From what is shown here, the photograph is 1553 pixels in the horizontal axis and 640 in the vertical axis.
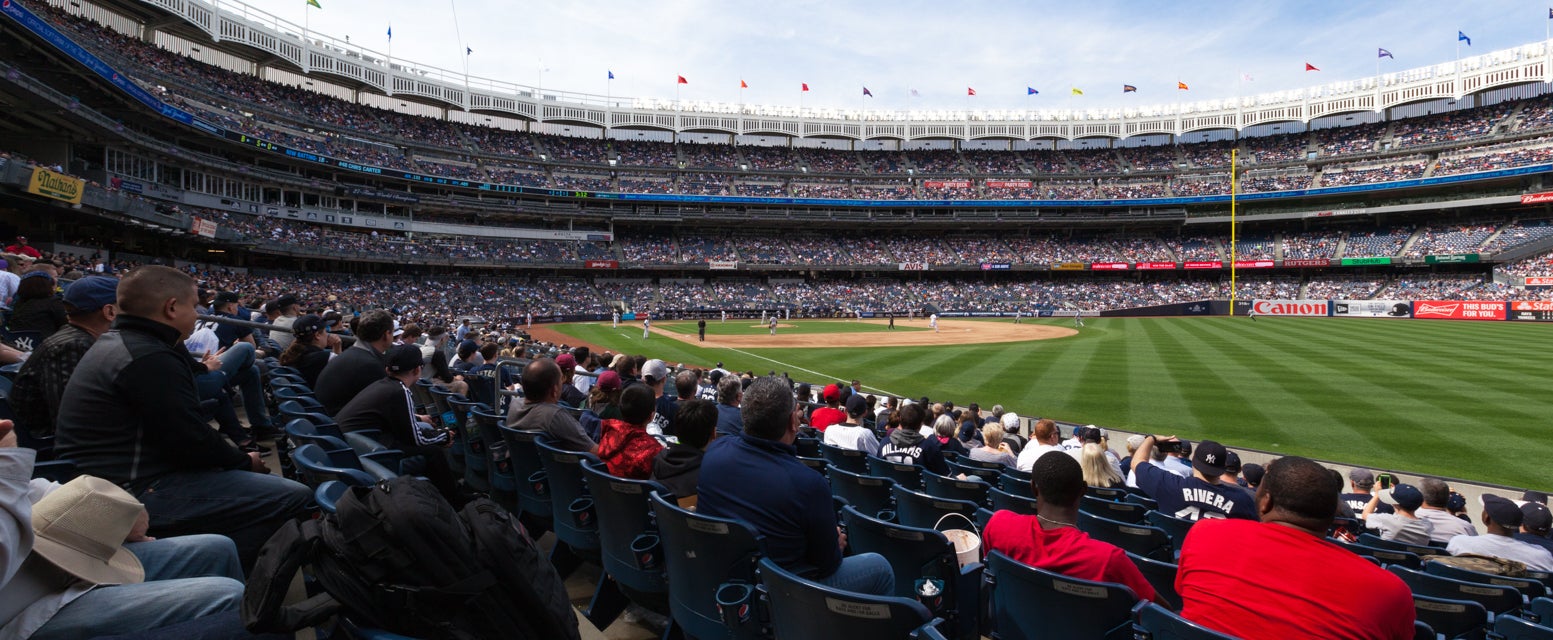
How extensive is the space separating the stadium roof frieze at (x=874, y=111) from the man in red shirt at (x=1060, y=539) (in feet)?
202

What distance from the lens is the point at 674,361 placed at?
29000 mm

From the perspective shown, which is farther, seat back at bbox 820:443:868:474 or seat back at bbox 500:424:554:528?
seat back at bbox 820:443:868:474

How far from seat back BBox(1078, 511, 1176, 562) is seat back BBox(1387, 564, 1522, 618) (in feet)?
4.24

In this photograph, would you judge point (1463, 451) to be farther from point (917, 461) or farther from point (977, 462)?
point (917, 461)

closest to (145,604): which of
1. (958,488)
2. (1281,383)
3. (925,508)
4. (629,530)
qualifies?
(629,530)

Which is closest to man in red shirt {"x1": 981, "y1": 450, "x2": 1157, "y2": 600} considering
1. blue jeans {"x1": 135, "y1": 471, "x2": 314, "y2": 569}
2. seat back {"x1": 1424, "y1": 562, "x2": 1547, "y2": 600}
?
seat back {"x1": 1424, "y1": 562, "x2": 1547, "y2": 600}

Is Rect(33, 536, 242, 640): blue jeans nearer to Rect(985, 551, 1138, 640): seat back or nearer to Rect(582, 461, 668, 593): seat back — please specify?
Rect(582, 461, 668, 593): seat back

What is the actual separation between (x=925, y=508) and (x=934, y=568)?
1469 mm

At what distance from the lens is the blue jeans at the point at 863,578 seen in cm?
370

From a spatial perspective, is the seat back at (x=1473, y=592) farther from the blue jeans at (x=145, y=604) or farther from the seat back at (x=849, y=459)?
the blue jeans at (x=145, y=604)

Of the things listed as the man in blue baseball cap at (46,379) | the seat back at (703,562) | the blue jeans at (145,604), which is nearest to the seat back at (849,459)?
the seat back at (703,562)

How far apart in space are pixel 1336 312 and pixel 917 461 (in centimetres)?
6532

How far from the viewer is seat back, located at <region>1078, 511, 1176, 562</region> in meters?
5.14

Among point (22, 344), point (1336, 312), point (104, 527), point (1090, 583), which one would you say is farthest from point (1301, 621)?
point (1336, 312)
